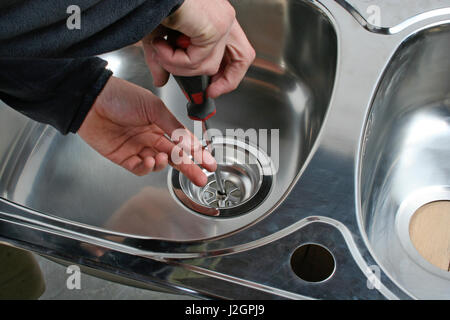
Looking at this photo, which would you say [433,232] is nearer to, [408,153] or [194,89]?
[408,153]

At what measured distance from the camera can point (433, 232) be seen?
581mm

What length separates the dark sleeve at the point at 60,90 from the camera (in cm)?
51

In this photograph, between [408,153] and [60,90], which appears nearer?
[60,90]

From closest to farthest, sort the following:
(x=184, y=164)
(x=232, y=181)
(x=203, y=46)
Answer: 1. (x=203, y=46)
2. (x=184, y=164)
3. (x=232, y=181)

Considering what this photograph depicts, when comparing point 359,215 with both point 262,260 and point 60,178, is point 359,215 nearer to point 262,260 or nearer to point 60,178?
point 262,260

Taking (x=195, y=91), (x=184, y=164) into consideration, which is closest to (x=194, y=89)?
(x=195, y=91)

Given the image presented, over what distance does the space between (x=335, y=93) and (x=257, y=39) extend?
231 millimetres

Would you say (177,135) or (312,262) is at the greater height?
(177,135)

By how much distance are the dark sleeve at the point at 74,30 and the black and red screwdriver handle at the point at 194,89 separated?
67 mm

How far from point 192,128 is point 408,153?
347mm

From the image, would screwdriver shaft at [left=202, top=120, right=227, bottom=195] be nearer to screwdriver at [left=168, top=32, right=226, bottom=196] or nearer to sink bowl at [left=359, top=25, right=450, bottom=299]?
screwdriver at [left=168, top=32, right=226, bottom=196]

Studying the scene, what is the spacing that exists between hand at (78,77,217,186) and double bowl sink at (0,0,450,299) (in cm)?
7
